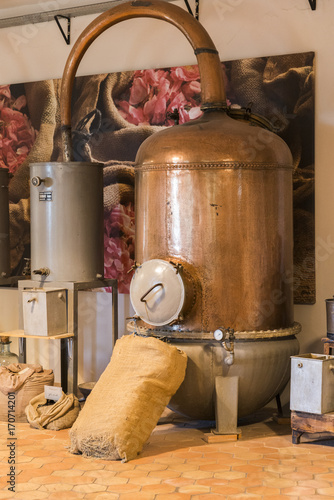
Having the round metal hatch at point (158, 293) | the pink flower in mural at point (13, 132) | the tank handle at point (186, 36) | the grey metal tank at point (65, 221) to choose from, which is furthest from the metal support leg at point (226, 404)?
the pink flower in mural at point (13, 132)

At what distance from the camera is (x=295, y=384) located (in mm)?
4797

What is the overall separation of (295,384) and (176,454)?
92cm

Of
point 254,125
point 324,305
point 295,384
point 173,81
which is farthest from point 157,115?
point 295,384

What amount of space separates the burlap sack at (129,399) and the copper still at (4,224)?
1990 mm

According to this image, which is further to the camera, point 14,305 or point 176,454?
point 14,305

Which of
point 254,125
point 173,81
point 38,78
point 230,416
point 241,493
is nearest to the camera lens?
point 241,493

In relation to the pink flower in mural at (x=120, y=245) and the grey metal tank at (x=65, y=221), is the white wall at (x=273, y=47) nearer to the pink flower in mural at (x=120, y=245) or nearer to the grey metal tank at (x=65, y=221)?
the grey metal tank at (x=65, y=221)

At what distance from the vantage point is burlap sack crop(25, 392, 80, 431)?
5.24 meters

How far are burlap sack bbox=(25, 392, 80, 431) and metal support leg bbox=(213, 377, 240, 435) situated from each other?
3.61ft

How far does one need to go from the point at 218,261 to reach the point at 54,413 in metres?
1.64

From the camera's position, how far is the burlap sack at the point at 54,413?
17.2 feet

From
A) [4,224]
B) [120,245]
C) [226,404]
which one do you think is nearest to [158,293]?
[226,404]

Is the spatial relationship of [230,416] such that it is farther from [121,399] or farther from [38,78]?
[38,78]

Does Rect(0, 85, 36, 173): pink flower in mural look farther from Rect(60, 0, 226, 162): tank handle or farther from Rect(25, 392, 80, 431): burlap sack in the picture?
Rect(25, 392, 80, 431): burlap sack
